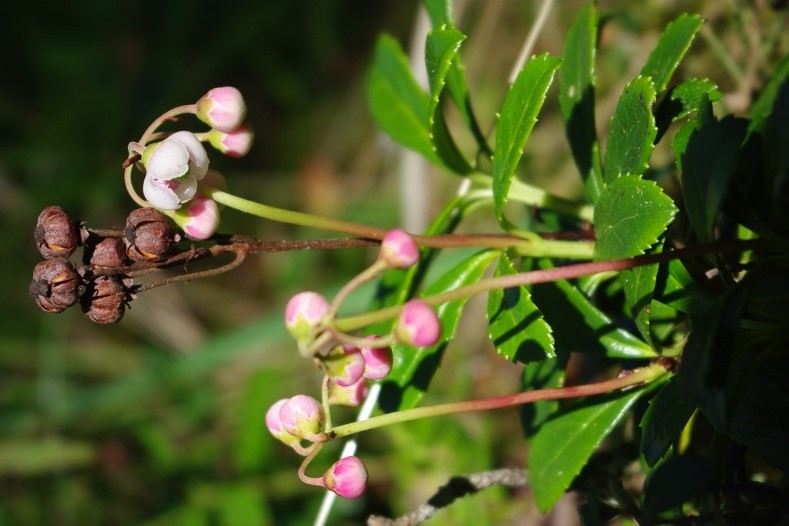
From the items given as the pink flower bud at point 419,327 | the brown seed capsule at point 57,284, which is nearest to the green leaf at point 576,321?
the pink flower bud at point 419,327

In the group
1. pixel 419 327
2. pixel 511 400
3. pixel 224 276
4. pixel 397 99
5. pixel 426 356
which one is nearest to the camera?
pixel 419 327

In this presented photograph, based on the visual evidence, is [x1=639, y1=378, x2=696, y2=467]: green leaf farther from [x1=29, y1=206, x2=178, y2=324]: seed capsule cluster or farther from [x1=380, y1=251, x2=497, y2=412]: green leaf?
[x1=29, y1=206, x2=178, y2=324]: seed capsule cluster

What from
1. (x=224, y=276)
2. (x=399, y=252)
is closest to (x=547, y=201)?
(x=399, y=252)

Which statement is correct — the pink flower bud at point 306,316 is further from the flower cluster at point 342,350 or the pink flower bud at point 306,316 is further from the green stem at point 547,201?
the green stem at point 547,201

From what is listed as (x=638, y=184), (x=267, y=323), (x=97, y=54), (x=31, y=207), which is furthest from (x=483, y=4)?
(x=638, y=184)

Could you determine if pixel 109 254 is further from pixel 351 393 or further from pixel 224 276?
pixel 224 276
